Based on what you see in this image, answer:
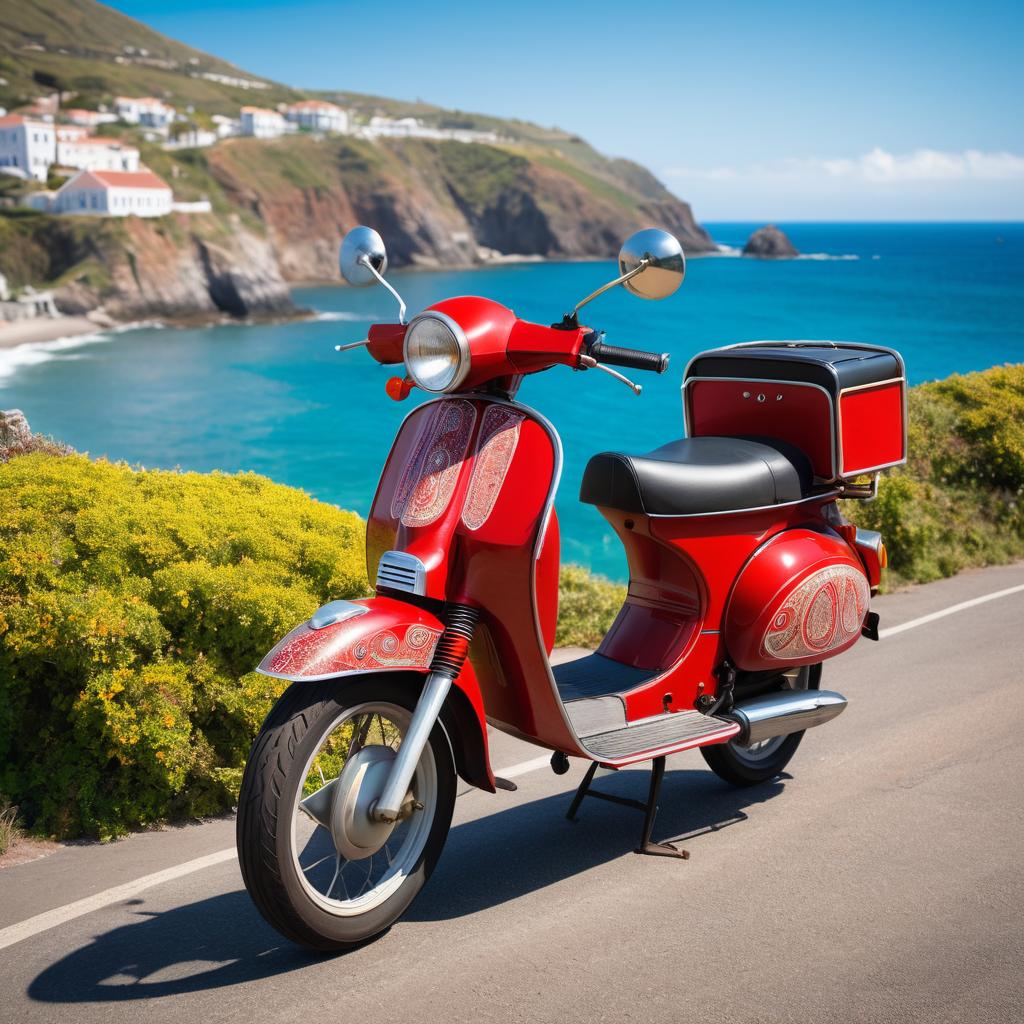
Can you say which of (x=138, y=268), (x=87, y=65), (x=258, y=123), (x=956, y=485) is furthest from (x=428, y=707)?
(x=87, y=65)

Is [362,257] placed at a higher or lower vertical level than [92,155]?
lower

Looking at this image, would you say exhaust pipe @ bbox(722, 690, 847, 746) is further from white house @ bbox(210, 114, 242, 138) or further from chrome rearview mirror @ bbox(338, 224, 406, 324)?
white house @ bbox(210, 114, 242, 138)

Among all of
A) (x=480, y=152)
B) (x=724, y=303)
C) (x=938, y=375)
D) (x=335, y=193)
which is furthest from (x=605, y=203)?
(x=938, y=375)

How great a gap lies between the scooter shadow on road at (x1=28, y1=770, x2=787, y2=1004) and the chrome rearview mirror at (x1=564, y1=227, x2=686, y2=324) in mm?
1867

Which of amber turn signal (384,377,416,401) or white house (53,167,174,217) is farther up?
white house (53,167,174,217)

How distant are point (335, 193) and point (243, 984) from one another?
114 metres

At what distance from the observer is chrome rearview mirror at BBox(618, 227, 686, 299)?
11.3 ft

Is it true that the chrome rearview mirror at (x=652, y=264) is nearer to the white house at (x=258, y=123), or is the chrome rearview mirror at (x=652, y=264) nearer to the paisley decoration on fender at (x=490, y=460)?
the paisley decoration on fender at (x=490, y=460)

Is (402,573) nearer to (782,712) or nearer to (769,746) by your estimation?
(782,712)

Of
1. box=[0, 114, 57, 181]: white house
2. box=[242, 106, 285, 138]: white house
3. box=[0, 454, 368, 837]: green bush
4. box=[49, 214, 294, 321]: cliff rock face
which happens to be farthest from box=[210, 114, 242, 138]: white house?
box=[0, 454, 368, 837]: green bush

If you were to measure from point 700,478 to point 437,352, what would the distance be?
1131 millimetres

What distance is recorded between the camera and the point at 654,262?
348 cm

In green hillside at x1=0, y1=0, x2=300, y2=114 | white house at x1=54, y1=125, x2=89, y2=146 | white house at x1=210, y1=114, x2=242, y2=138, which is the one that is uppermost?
green hillside at x1=0, y1=0, x2=300, y2=114

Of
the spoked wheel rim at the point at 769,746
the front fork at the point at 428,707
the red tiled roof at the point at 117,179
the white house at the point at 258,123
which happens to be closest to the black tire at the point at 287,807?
the front fork at the point at 428,707
